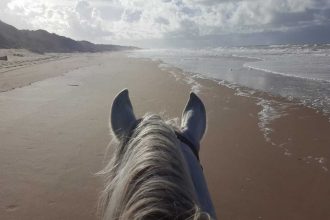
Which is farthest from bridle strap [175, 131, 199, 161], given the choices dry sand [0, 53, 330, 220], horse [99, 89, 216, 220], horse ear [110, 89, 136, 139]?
dry sand [0, 53, 330, 220]

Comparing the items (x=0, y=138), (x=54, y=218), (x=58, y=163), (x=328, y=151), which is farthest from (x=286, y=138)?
(x=0, y=138)

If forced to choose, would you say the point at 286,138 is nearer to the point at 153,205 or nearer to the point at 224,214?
Result: the point at 224,214

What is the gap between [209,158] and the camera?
5668 mm

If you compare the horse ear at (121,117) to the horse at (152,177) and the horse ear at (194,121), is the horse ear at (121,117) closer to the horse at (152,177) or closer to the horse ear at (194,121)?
the horse at (152,177)

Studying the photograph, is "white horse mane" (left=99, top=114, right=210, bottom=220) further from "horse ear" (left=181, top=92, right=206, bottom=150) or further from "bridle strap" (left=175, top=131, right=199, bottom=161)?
"horse ear" (left=181, top=92, right=206, bottom=150)

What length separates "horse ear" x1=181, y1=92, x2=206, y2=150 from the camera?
→ 72.6 inches

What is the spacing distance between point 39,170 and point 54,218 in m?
1.33

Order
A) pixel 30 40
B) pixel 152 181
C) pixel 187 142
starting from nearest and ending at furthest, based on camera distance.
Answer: pixel 152 181 → pixel 187 142 → pixel 30 40

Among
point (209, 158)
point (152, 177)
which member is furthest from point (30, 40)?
point (152, 177)

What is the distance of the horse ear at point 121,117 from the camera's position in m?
1.71

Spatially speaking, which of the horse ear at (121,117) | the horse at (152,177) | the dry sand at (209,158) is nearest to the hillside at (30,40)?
the dry sand at (209,158)

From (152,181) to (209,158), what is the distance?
4.63 metres

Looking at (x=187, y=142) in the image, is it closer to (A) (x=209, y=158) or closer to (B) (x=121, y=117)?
(B) (x=121, y=117)

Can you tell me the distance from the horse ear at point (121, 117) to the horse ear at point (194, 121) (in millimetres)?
248
